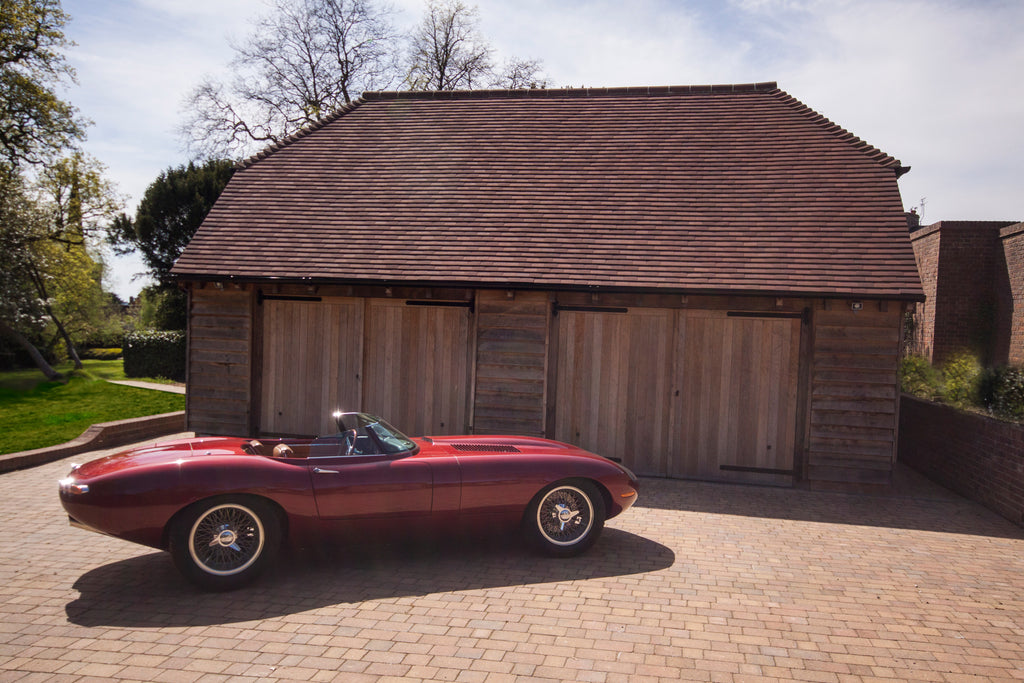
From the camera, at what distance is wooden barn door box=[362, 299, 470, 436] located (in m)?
10.0

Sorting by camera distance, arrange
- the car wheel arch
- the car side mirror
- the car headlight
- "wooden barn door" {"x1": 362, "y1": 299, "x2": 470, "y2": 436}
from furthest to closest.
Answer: "wooden barn door" {"x1": 362, "y1": 299, "x2": 470, "y2": 436}
the car side mirror
the car wheel arch
the car headlight

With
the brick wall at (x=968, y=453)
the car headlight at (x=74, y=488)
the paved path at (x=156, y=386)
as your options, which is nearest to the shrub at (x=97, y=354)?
the paved path at (x=156, y=386)

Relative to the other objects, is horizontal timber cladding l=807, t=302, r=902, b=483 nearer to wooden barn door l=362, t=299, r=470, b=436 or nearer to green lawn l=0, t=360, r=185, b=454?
wooden barn door l=362, t=299, r=470, b=436

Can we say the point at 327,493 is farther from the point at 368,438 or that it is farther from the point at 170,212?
the point at 170,212

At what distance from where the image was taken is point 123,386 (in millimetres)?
18203

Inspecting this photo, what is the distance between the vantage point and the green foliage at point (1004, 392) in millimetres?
8809

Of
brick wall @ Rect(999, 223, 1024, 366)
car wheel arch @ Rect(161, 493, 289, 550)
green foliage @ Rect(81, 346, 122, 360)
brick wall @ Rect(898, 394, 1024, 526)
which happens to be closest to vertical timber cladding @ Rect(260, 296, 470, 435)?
car wheel arch @ Rect(161, 493, 289, 550)

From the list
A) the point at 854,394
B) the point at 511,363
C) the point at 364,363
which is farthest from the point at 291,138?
the point at 854,394

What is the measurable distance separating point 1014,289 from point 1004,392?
7.68 metres

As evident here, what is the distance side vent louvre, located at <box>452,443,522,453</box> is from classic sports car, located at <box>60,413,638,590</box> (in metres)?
0.02

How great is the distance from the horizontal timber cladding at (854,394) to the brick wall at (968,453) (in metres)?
0.95

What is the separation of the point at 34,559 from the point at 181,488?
190 cm

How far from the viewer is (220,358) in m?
10.6

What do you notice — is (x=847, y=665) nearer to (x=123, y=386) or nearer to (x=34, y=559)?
(x=34, y=559)
